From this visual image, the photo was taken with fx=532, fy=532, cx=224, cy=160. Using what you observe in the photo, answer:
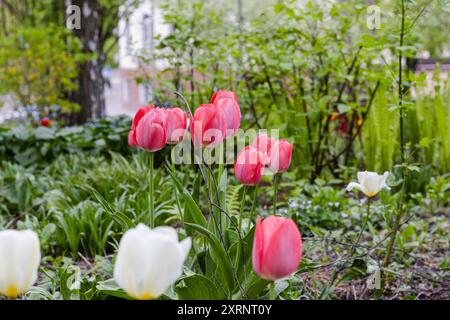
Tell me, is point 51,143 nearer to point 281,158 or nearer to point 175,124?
point 175,124

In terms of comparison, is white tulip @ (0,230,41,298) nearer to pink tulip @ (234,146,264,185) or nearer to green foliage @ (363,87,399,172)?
pink tulip @ (234,146,264,185)

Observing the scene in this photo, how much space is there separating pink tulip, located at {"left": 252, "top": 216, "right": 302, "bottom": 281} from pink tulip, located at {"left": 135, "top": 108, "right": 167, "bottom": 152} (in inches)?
15.4

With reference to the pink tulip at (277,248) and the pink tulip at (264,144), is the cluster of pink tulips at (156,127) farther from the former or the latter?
the pink tulip at (277,248)

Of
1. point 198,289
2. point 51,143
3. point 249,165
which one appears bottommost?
point 198,289

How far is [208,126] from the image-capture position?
0.92m

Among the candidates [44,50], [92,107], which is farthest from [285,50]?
[44,50]

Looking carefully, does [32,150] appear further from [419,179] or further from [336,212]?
[419,179]

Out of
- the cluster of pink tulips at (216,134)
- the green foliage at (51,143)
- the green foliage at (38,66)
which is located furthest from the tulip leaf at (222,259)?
the green foliage at (38,66)

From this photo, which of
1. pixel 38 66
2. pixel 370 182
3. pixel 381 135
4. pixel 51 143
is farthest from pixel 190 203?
pixel 38 66

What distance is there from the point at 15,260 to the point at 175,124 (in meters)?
0.49

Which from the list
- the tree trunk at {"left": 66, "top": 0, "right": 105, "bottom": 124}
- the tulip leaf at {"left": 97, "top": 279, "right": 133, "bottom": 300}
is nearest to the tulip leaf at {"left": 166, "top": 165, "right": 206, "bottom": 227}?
the tulip leaf at {"left": 97, "top": 279, "right": 133, "bottom": 300}

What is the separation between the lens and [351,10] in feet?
9.10

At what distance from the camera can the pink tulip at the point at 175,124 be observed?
1009 millimetres

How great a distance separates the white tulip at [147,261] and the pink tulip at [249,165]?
14.5 inches
